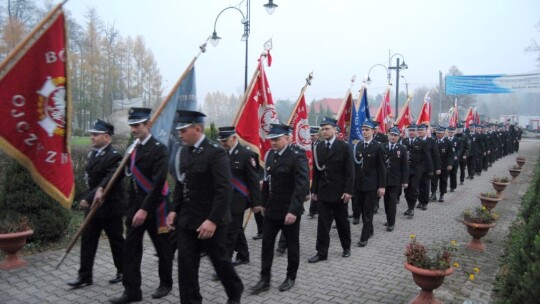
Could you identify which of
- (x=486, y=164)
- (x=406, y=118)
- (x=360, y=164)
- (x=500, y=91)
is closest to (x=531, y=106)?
(x=500, y=91)

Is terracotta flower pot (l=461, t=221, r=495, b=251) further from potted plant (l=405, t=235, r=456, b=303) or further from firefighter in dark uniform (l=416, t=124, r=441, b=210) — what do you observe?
firefighter in dark uniform (l=416, t=124, r=441, b=210)

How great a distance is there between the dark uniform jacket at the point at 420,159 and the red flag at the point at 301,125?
122 inches

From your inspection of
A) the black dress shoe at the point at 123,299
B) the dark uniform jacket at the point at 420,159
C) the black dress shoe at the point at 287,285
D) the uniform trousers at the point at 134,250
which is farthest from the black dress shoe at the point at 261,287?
the dark uniform jacket at the point at 420,159

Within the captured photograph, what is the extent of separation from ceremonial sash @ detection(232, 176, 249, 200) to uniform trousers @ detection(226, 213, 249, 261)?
29cm

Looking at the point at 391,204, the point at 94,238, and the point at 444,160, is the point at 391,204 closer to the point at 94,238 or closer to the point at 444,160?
the point at 444,160

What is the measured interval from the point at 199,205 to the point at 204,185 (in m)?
0.20

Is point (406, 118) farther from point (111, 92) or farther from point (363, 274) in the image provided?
point (111, 92)

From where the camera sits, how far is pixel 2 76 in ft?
12.2

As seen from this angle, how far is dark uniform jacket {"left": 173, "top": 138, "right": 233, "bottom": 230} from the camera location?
13.2 feet

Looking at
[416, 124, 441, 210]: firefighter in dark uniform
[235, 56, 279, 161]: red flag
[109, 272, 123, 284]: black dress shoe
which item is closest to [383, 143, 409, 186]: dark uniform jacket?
[416, 124, 441, 210]: firefighter in dark uniform

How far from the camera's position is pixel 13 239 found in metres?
5.77

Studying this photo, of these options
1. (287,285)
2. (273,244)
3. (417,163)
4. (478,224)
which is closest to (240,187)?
(273,244)

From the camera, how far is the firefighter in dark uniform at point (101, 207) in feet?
16.8

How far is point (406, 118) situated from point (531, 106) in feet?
382
